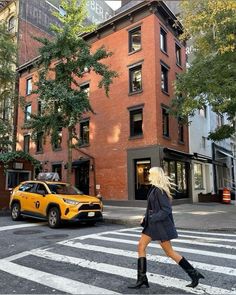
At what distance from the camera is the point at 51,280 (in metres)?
5.39

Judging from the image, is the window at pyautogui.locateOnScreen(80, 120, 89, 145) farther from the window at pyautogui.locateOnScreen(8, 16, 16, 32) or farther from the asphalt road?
the asphalt road

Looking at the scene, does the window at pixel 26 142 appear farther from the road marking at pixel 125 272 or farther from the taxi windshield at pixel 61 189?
the road marking at pixel 125 272

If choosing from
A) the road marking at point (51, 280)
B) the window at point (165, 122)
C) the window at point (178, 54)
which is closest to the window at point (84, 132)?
the window at point (165, 122)

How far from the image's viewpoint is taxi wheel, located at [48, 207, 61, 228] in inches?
467

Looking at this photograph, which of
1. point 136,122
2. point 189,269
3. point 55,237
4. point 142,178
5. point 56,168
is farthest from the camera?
point 56,168

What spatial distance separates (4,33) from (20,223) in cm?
1391

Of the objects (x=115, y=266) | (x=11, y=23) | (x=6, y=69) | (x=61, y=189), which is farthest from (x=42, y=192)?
(x=11, y=23)

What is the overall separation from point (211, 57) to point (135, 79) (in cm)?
838

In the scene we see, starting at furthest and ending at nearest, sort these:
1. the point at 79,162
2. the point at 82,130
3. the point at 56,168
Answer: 1. the point at 56,168
2. the point at 82,130
3. the point at 79,162

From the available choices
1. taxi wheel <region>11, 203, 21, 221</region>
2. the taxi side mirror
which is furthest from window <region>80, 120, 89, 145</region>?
the taxi side mirror

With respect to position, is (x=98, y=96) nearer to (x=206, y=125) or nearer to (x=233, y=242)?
(x=206, y=125)

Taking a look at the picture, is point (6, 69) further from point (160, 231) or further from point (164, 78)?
point (160, 231)

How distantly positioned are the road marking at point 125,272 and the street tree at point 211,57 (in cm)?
880

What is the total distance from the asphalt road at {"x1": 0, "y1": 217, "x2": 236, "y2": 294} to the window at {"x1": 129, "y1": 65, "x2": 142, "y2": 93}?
13647 mm
